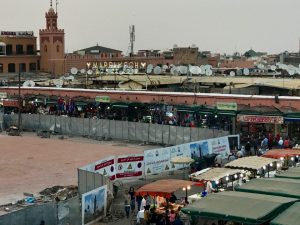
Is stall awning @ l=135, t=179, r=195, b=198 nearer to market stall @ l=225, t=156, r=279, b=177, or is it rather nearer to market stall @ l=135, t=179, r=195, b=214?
market stall @ l=135, t=179, r=195, b=214

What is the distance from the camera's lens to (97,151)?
35.4 m

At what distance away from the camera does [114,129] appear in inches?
1544

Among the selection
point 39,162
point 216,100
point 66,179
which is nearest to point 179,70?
point 216,100

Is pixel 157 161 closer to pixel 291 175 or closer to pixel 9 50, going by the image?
pixel 291 175

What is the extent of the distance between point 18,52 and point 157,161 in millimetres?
56355

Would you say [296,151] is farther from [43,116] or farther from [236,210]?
[43,116]

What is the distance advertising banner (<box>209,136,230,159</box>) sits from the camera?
29350 millimetres

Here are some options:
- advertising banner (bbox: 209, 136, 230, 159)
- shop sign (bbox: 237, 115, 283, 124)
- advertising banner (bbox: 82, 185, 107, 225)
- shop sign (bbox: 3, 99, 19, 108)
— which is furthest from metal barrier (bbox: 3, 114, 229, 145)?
advertising banner (bbox: 82, 185, 107, 225)

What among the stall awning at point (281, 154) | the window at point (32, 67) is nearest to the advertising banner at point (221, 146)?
the stall awning at point (281, 154)

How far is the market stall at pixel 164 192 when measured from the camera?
62.2 ft

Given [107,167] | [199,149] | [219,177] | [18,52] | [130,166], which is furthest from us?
[18,52]

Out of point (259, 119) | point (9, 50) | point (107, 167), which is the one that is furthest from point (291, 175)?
point (9, 50)

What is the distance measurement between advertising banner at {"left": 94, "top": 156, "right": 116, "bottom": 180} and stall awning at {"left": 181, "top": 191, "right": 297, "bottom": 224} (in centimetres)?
798

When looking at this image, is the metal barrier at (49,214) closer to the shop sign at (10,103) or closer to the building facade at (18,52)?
the shop sign at (10,103)
